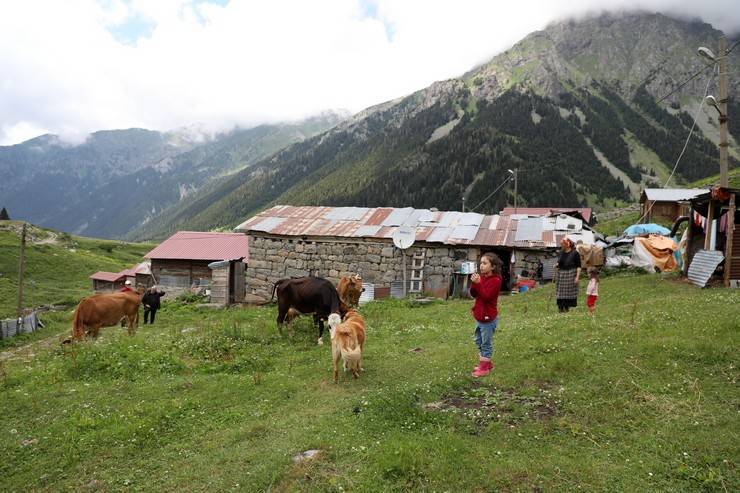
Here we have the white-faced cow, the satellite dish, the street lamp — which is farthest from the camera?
the satellite dish

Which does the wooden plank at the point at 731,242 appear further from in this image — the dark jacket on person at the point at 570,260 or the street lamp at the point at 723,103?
the dark jacket on person at the point at 570,260

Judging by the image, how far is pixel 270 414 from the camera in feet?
28.6

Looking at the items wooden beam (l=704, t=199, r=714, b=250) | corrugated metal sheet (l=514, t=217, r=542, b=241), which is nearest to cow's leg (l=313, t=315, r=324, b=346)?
corrugated metal sheet (l=514, t=217, r=542, b=241)

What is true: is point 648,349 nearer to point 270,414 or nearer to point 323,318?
point 270,414

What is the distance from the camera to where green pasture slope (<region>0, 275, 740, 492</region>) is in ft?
19.7

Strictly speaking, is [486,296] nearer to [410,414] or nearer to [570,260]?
[410,414]

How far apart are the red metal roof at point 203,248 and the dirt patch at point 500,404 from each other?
37971 mm

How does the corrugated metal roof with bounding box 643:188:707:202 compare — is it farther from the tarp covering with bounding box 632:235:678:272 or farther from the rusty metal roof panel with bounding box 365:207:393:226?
the rusty metal roof panel with bounding box 365:207:393:226

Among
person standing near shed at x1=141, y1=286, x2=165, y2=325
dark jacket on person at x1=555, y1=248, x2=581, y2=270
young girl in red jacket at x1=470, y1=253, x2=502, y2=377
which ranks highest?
dark jacket on person at x1=555, y1=248, x2=581, y2=270

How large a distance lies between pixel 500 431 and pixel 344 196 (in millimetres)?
169958

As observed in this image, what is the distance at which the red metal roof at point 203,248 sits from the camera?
146ft

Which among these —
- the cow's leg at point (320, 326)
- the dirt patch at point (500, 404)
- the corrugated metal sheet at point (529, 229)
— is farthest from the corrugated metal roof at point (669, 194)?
the dirt patch at point (500, 404)

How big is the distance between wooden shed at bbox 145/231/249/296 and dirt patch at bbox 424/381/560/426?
3829 cm

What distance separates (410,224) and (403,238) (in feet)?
→ 7.45
